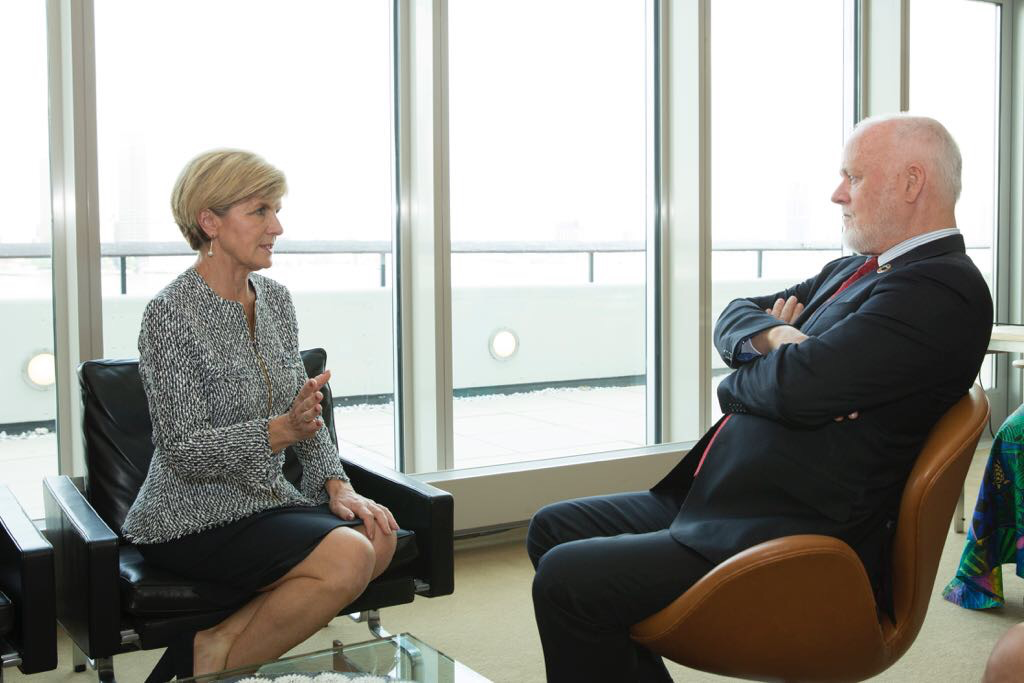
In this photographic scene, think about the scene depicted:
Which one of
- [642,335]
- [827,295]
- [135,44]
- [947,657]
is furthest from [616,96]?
[947,657]

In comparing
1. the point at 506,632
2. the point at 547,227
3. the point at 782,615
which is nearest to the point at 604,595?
the point at 782,615

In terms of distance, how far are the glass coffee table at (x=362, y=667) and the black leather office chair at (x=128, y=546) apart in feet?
1.28

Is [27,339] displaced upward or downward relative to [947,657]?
upward

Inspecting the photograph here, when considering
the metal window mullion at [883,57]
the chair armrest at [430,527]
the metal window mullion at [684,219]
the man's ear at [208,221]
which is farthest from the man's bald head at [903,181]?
the metal window mullion at [883,57]

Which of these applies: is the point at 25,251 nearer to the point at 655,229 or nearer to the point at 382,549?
the point at 382,549

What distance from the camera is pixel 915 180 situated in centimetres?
216

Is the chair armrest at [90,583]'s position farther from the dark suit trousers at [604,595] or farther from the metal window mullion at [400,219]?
the metal window mullion at [400,219]

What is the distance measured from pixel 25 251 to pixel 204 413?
1.30 metres

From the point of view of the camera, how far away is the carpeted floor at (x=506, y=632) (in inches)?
111

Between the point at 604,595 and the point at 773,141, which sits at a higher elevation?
the point at 773,141

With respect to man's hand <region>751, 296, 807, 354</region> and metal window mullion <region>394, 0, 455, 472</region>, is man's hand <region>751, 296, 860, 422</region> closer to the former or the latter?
man's hand <region>751, 296, 807, 354</region>

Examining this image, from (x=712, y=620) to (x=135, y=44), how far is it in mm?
2763

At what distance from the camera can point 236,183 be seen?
8.42 feet

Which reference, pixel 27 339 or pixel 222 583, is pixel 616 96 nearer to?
pixel 27 339
